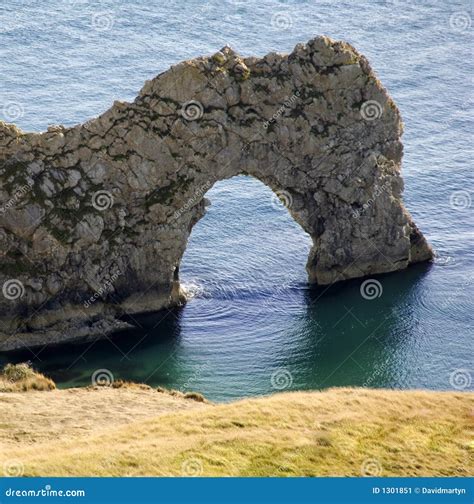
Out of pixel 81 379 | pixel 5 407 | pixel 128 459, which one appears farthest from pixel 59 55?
pixel 128 459

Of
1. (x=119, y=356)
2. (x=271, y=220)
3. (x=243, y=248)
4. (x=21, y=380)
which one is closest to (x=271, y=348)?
(x=119, y=356)

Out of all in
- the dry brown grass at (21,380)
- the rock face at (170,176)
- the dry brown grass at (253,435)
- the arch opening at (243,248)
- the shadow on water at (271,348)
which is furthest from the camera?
the arch opening at (243,248)

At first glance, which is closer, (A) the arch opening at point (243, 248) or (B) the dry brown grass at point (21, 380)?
(B) the dry brown grass at point (21, 380)

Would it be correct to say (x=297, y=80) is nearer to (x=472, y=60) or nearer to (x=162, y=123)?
(x=162, y=123)

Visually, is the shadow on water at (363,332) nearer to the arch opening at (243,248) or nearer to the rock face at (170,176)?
the rock face at (170,176)

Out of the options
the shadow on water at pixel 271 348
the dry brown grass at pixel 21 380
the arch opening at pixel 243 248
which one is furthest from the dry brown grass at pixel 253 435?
the arch opening at pixel 243 248

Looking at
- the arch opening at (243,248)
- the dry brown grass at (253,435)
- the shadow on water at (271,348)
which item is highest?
the dry brown grass at (253,435)
